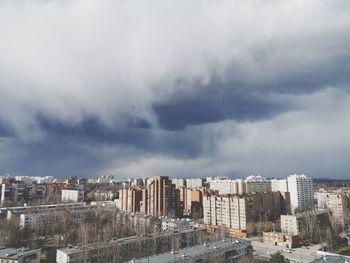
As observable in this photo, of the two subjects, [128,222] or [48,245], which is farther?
[128,222]

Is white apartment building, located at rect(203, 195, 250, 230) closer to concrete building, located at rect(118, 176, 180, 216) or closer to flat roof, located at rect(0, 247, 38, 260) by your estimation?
concrete building, located at rect(118, 176, 180, 216)

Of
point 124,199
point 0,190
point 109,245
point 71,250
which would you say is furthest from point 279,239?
point 0,190

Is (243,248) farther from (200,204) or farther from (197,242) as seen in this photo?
(200,204)

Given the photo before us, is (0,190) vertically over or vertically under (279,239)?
over

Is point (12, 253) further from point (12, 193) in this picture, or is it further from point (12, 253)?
point (12, 193)

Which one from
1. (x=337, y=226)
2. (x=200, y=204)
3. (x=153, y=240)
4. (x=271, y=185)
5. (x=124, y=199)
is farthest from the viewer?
(x=271, y=185)

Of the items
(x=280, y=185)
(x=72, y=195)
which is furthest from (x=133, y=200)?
(x=280, y=185)

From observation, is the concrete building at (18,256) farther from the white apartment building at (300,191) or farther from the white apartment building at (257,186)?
the white apartment building at (257,186)
